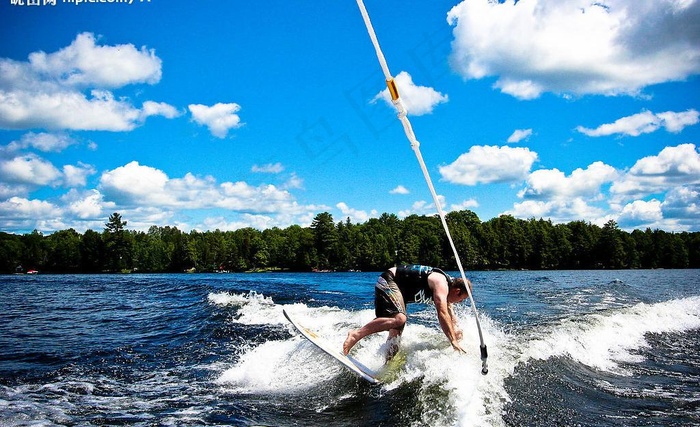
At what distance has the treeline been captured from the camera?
9444 cm

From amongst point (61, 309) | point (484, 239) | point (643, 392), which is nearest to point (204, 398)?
point (643, 392)

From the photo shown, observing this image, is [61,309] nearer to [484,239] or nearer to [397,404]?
[397,404]

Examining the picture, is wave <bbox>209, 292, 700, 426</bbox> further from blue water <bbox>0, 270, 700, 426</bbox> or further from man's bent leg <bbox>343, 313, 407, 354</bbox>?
man's bent leg <bbox>343, 313, 407, 354</bbox>

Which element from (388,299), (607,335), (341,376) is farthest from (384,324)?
(607,335)

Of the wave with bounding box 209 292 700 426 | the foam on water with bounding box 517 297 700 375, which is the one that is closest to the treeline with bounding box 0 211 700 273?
the foam on water with bounding box 517 297 700 375

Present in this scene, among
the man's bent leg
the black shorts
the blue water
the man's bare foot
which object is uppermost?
the black shorts

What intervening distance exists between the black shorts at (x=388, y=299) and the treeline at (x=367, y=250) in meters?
87.3

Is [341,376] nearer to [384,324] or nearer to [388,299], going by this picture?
[384,324]

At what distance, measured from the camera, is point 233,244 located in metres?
103

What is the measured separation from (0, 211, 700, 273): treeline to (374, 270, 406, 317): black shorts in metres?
87.3

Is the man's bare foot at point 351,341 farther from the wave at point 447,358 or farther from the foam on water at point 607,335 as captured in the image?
the foam on water at point 607,335

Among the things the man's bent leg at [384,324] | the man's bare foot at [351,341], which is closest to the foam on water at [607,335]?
the man's bent leg at [384,324]

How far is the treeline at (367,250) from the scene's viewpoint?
94.4m

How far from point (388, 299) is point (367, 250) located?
8854 centimetres
